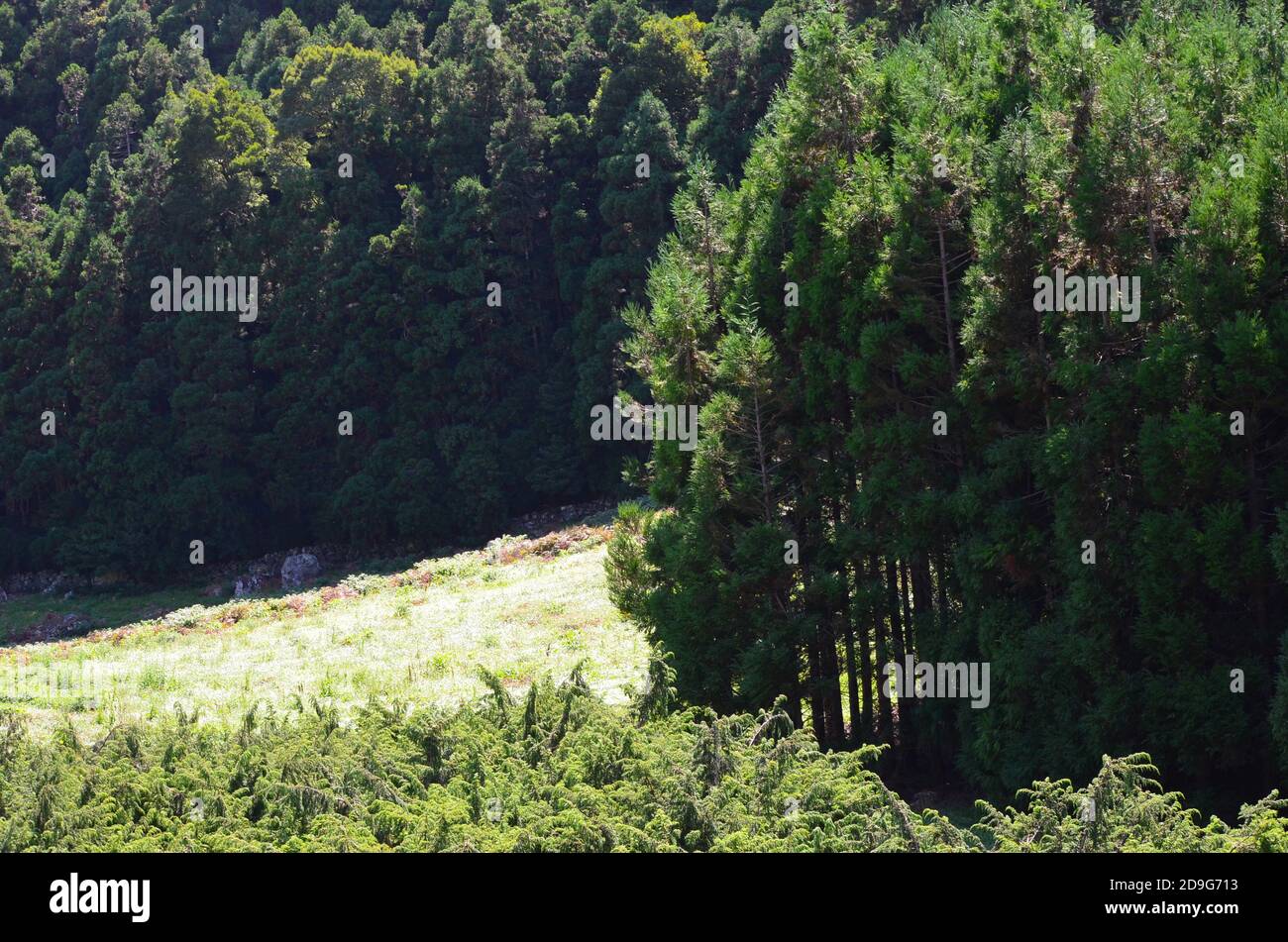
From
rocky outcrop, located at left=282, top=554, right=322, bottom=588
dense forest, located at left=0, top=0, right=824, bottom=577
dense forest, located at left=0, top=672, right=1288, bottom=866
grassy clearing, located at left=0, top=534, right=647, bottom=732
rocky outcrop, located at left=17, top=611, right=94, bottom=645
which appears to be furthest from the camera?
dense forest, located at left=0, top=0, right=824, bottom=577

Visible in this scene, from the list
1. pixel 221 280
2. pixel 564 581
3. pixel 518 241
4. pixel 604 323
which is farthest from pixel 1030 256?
pixel 221 280

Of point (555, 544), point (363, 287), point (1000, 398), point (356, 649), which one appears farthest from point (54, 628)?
point (1000, 398)

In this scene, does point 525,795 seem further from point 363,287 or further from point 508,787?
point 363,287

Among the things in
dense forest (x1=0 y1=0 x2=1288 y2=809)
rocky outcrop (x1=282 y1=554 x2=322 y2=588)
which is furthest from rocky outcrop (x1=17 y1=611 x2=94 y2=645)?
dense forest (x1=0 y1=0 x2=1288 y2=809)

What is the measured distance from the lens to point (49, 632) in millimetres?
31781

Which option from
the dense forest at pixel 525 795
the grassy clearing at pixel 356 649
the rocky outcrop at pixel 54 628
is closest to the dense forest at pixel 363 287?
the rocky outcrop at pixel 54 628

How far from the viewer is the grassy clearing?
1770cm

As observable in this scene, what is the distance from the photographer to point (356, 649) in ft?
71.8

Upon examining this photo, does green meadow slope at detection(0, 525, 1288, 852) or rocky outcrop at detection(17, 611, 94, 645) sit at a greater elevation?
green meadow slope at detection(0, 525, 1288, 852)

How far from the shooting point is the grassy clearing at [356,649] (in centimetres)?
1770

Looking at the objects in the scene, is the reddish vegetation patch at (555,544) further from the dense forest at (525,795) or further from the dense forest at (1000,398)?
the dense forest at (525,795)

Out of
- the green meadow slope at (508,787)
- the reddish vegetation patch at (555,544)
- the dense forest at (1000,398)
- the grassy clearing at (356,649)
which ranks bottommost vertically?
the grassy clearing at (356,649)

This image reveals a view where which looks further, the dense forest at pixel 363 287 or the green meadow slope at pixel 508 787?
the dense forest at pixel 363 287

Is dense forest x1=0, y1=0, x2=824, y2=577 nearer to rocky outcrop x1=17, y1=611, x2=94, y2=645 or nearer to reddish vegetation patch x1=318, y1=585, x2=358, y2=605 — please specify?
rocky outcrop x1=17, y1=611, x2=94, y2=645
